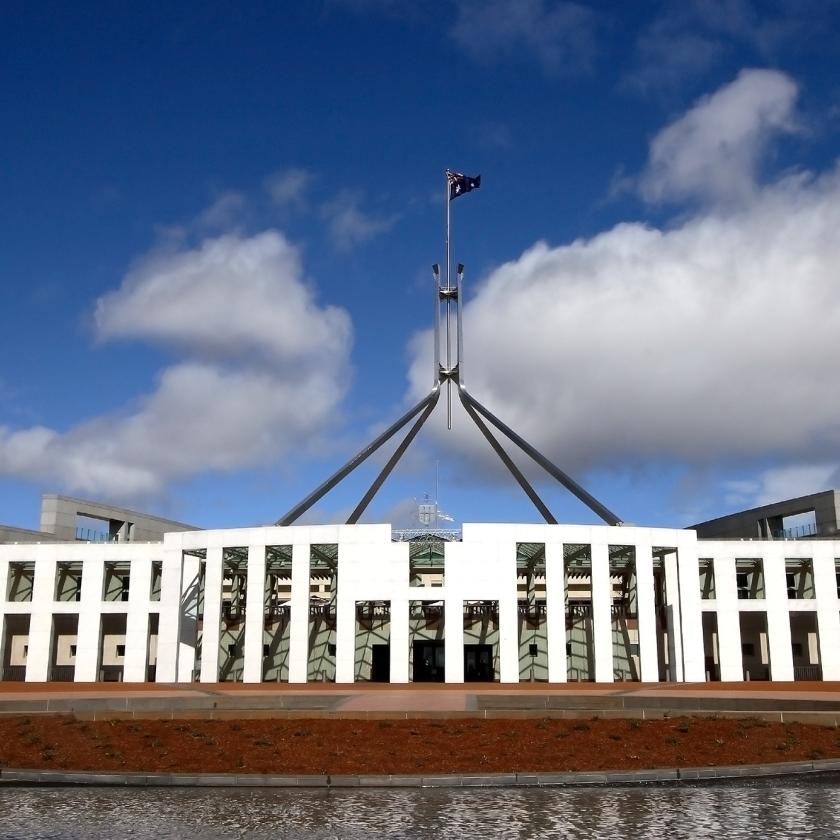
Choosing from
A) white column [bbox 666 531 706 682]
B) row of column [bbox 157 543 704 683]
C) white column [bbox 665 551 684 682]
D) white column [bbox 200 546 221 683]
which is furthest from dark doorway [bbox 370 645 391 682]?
white column [bbox 666 531 706 682]

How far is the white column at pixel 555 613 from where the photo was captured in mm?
42812

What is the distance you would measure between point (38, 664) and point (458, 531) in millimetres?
24297

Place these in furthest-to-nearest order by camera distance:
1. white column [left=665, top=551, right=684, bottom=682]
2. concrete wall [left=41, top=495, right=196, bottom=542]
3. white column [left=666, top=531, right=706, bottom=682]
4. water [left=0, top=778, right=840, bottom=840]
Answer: concrete wall [left=41, top=495, right=196, bottom=542], white column [left=665, top=551, right=684, bottom=682], white column [left=666, top=531, right=706, bottom=682], water [left=0, top=778, right=840, bottom=840]

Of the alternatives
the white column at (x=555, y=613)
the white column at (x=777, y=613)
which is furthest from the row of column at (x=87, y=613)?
the white column at (x=777, y=613)

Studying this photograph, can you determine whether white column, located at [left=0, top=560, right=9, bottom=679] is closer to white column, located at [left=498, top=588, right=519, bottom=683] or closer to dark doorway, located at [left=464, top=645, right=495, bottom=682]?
dark doorway, located at [left=464, top=645, right=495, bottom=682]

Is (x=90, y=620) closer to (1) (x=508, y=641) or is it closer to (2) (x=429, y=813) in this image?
(1) (x=508, y=641)

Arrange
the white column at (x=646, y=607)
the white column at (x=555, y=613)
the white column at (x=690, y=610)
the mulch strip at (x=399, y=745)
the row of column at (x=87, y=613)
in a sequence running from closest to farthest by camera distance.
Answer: the mulch strip at (x=399, y=745), the white column at (x=555, y=613), the white column at (x=646, y=607), the white column at (x=690, y=610), the row of column at (x=87, y=613)

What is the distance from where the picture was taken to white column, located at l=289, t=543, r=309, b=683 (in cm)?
4319

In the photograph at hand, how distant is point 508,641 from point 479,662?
28.6 ft

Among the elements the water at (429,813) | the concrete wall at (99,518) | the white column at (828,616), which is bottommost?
the water at (429,813)

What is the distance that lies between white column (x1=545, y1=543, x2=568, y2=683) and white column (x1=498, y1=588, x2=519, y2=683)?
1.59 metres

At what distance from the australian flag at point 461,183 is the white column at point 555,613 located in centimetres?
2220

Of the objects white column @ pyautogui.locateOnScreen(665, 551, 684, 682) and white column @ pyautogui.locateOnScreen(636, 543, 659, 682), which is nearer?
white column @ pyautogui.locateOnScreen(636, 543, 659, 682)

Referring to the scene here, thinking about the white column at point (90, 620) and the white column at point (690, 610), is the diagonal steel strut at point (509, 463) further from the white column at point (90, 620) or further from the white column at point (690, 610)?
the white column at point (90, 620)
